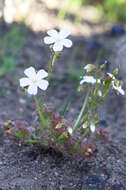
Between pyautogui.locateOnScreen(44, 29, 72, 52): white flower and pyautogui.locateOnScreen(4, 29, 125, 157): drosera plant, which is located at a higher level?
pyautogui.locateOnScreen(44, 29, 72, 52): white flower

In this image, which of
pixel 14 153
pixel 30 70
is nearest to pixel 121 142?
pixel 14 153

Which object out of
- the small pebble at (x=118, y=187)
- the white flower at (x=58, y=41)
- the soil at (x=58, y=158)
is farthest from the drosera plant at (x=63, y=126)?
the small pebble at (x=118, y=187)

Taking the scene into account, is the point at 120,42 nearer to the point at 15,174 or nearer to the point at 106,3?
the point at 106,3

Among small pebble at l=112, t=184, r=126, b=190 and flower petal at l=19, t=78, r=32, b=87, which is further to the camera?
small pebble at l=112, t=184, r=126, b=190

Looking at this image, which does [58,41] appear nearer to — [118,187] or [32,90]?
[32,90]

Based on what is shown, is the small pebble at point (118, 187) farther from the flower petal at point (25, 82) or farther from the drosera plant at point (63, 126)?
the flower petal at point (25, 82)

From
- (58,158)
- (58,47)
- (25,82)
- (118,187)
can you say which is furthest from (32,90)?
(118,187)

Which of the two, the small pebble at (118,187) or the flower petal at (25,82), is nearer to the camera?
the flower petal at (25,82)

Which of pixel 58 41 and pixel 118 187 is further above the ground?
pixel 58 41

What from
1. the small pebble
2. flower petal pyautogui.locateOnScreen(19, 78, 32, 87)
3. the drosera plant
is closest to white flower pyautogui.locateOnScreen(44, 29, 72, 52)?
the drosera plant

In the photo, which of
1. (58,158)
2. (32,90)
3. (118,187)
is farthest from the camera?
(58,158)

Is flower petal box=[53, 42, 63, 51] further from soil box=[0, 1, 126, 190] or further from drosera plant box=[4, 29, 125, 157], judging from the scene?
soil box=[0, 1, 126, 190]
